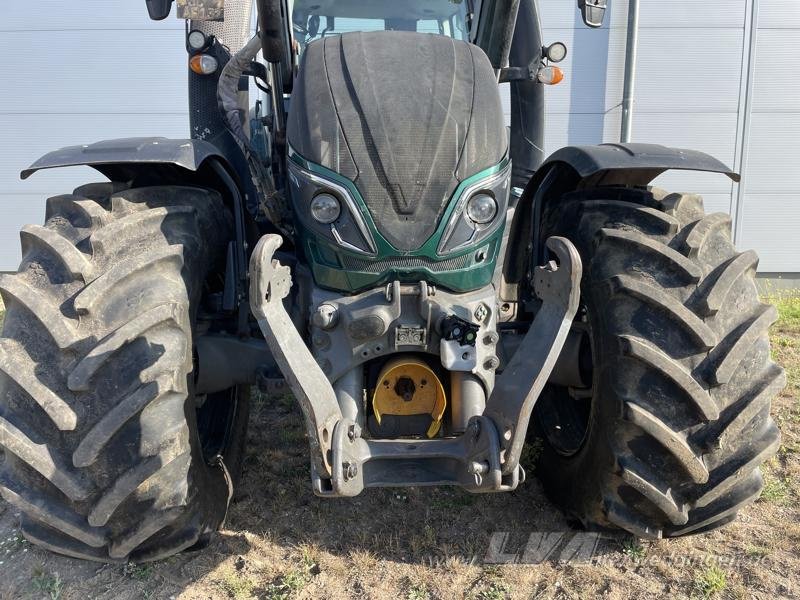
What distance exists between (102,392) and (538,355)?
1331mm

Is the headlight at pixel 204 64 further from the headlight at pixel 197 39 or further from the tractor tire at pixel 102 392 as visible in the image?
the tractor tire at pixel 102 392

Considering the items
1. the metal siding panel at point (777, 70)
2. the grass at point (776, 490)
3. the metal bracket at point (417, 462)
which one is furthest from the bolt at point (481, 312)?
the metal siding panel at point (777, 70)

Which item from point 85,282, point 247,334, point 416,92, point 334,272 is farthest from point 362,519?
point 416,92

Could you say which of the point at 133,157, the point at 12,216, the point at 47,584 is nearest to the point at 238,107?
the point at 133,157

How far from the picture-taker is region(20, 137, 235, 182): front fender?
7.62ft

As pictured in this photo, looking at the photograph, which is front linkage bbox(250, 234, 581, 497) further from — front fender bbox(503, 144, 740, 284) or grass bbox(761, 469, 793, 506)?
grass bbox(761, 469, 793, 506)

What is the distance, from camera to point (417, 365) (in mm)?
2244

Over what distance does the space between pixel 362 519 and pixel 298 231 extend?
130 cm

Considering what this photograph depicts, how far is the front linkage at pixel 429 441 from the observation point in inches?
75.9

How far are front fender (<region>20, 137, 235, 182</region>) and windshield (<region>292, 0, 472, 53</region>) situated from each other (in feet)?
3.76

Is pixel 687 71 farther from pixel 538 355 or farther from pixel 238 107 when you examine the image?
pixel 538 355

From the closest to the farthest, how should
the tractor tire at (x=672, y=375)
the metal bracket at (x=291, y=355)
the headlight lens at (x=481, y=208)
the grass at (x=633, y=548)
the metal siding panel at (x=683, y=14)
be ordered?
1. the metal bracket at (x=291, y=355)
2. the tractor tire at (x=672, y=375)
3. the headlight lens at (x=481, y=208)
4. the grass at (x=633, y=548)
5. the metal siding panel at (x=683, y=14)

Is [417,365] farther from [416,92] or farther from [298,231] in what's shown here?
[416,92]

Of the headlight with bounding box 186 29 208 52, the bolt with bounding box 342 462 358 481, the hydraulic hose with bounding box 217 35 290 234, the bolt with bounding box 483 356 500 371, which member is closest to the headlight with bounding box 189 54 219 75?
the headlight with bounding box 186 29 208 52
